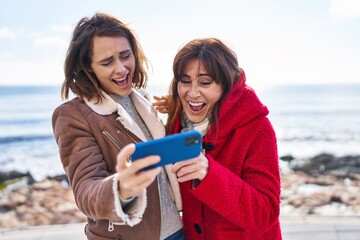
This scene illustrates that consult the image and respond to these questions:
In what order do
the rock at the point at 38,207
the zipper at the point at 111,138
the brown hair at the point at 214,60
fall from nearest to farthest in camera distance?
the zipper at the point at 111,138 → the brown hair at the point at 214,60 → the rock at the point at 38,207

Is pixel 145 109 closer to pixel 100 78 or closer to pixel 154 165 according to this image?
pixel 100 78

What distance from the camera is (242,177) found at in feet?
5.19

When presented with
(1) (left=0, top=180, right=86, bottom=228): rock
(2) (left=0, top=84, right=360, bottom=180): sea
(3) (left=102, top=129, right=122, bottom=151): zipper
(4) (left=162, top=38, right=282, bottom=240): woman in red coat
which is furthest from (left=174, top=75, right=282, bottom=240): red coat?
(2) (left=0, top=84, right=360, bottom=180): sea

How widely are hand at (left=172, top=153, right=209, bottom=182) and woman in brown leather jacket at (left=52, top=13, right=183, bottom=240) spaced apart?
156mm

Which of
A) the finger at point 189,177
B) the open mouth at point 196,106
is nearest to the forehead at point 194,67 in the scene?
the open mouth at point 196,106

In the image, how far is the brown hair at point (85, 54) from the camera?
1659 millimetres

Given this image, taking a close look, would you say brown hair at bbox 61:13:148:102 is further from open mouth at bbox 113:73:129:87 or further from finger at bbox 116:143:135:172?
finger at bbox 116:143:135:172

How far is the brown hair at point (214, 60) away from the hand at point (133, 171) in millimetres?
686

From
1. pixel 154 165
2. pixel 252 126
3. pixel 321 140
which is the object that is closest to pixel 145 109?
pixel 252 126

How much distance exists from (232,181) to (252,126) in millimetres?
324

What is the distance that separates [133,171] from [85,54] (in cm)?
87

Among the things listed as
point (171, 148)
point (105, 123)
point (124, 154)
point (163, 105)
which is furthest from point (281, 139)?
point (124, 154)

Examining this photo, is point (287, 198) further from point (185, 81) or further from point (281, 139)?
point (281, 139)

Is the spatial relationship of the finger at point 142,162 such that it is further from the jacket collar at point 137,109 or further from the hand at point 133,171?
the jacket collar at point 137,109
